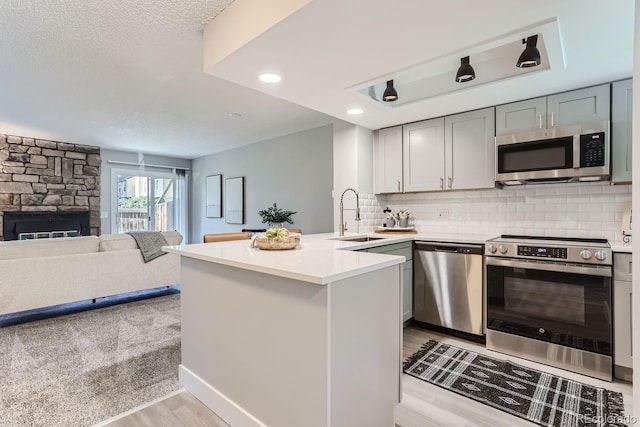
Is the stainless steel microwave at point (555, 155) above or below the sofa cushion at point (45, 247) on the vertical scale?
above

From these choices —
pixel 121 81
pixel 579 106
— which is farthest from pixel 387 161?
pixel 121 81

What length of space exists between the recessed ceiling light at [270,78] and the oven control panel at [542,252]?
2294 mm

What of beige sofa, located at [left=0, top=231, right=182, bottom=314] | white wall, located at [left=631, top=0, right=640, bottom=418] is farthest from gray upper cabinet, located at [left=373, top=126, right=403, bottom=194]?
beige sofa, located at [left=0, top=231, right=182, bottom=314]

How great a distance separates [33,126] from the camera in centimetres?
471

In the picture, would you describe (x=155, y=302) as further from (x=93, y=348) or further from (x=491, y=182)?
(x=491, y=182)

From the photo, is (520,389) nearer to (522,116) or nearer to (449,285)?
(449,285)

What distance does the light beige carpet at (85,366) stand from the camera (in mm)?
1885

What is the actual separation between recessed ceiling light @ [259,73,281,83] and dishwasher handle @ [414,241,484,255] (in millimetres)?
1982

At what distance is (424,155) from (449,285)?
4.58 ft

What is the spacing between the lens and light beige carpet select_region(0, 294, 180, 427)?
1885 mm

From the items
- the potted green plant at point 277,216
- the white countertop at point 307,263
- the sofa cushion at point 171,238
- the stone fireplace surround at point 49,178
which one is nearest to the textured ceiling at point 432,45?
the white countertop at point 307,263

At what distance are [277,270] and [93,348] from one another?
2.31m

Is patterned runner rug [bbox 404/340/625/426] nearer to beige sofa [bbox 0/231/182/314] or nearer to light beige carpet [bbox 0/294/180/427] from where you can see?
light beige carpet [bbox 0/294/180/427]

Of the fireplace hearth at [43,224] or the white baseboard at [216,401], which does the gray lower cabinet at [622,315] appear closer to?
the white baseboard at [216,401]
